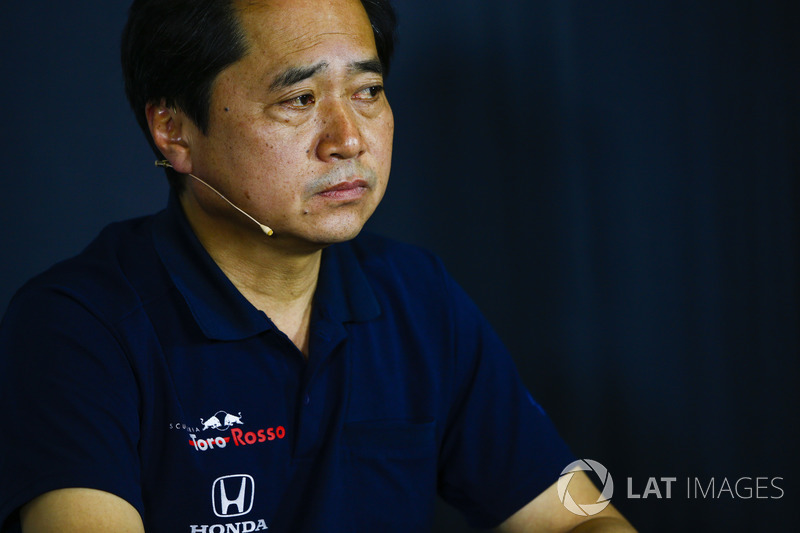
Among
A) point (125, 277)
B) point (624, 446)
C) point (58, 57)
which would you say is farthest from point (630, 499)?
point (58, 57)

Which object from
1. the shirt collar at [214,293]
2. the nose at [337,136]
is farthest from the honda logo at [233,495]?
the nose at [337,136]

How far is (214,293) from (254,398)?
18 cm

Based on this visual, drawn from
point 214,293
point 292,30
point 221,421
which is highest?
point 292,30

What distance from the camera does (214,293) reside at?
1.35 meters

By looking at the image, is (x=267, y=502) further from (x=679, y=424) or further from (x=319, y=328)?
(x=679, y=424)

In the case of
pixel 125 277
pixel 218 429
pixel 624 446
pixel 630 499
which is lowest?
pixel 630 499

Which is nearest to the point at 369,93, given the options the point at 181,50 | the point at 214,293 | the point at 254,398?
the point at 181,50

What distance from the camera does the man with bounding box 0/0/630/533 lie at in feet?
3.91

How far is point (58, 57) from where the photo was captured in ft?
6.15

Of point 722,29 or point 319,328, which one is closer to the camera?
point 319,328

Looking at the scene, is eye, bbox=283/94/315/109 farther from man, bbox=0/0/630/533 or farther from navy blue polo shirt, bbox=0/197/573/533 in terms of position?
navy blue polo shirt, bbox=0/197/573/533

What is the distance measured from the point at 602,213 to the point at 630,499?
2.15ft

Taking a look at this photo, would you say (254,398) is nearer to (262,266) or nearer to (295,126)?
(262,266)

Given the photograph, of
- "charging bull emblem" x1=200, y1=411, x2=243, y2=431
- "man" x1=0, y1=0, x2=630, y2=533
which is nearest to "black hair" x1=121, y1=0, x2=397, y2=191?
"man" x1=0, y1=0, x2=630, y2=533
